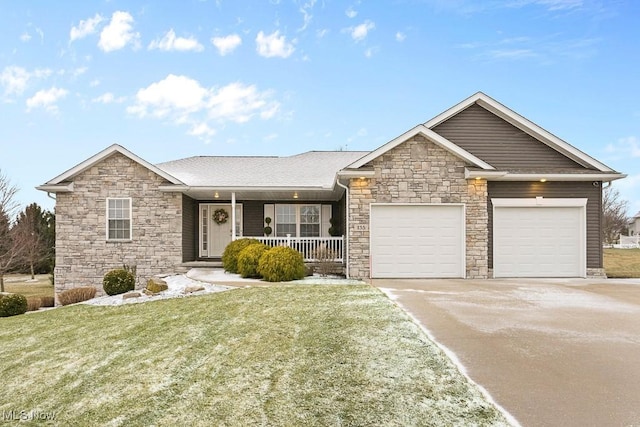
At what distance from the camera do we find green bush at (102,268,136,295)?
11.8 m

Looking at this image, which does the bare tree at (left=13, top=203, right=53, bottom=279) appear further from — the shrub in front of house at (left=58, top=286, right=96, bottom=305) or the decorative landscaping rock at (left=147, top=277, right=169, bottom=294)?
the decorative landscaping rock at (left=147, top=277, right=169, bottom=294)

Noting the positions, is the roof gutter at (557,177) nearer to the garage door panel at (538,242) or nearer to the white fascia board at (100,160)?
the garage door panel at (538,242)

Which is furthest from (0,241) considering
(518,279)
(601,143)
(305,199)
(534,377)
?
(601,143)

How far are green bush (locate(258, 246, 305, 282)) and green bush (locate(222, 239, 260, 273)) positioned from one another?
1.70m

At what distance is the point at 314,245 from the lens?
15109mm

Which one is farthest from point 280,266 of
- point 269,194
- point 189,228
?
point 189,228

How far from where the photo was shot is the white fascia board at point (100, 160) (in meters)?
14.3

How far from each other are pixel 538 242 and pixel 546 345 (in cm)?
871

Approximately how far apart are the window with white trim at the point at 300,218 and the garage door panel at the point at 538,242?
22.5 feet

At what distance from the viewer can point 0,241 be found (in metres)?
21.0

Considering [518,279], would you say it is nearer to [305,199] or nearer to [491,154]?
[491,154]

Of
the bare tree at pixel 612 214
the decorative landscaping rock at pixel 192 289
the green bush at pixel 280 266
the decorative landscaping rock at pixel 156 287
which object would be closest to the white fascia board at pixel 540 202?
the green bush at pixel 280 266

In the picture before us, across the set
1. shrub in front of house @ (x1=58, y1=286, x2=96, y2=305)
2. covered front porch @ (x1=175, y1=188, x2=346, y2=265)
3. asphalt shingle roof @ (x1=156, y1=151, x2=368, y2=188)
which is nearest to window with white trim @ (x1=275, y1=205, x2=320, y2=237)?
covered front porch @ (x1=175, y1=188, x2=346, y2=265)

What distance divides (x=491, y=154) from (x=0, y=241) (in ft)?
72.9
